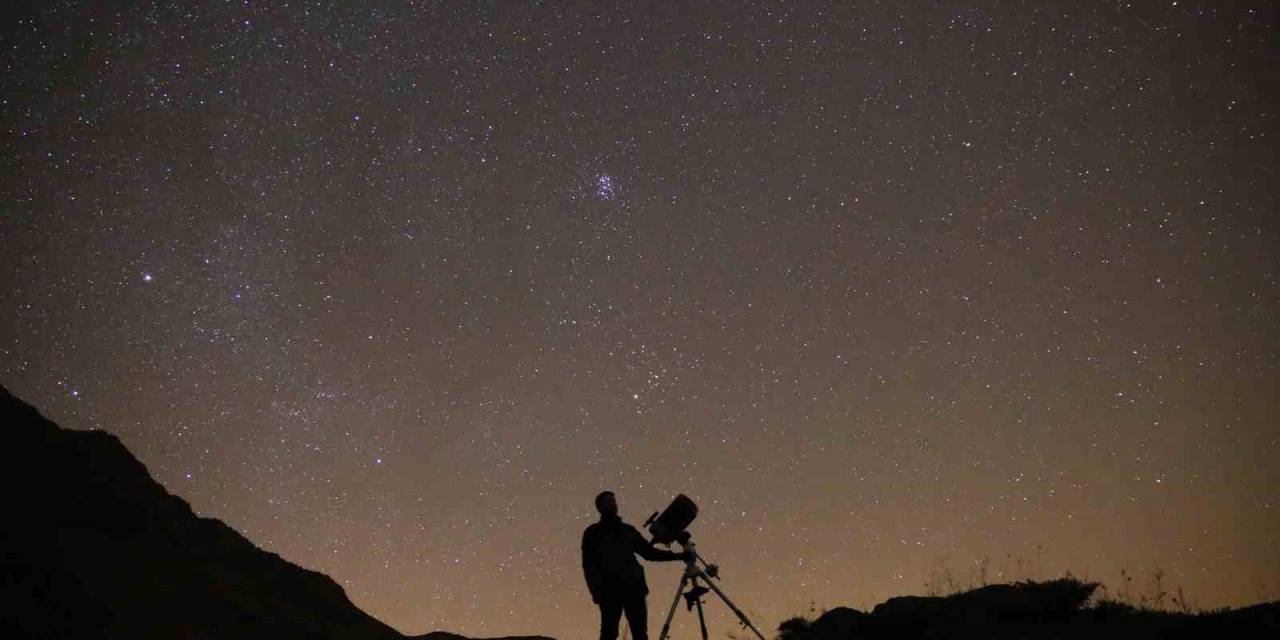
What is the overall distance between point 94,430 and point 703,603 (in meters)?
11.4

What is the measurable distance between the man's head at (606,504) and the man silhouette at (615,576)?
0.32ft

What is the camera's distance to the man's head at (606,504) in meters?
6.24

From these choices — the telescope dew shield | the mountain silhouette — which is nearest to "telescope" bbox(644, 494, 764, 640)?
the telescope dew shield

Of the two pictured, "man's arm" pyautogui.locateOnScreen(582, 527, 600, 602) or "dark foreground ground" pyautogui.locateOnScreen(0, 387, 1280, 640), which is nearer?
"man's arm" pyautogui.locateOnScreen(582, 527, 600, 602)

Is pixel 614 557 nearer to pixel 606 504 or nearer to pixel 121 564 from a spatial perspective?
pixel 606 504

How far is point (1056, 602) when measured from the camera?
6.85 metres

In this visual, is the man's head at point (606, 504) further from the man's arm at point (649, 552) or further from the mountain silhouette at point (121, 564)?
the mountain silhouette at point (121, 564)

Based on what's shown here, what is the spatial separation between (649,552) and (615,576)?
36 cm

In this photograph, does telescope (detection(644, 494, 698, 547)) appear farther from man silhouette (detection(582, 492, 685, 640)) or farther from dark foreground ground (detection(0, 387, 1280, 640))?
dark foreground ground (detection(0, 387, 1280, 640))

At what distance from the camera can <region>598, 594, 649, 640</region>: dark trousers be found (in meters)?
6.04

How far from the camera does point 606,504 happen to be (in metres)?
6.26

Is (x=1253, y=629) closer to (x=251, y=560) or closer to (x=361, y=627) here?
(x=361, y=627)

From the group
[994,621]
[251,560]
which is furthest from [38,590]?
[994,621]

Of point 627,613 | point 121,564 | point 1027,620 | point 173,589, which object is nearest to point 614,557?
point 627,613
